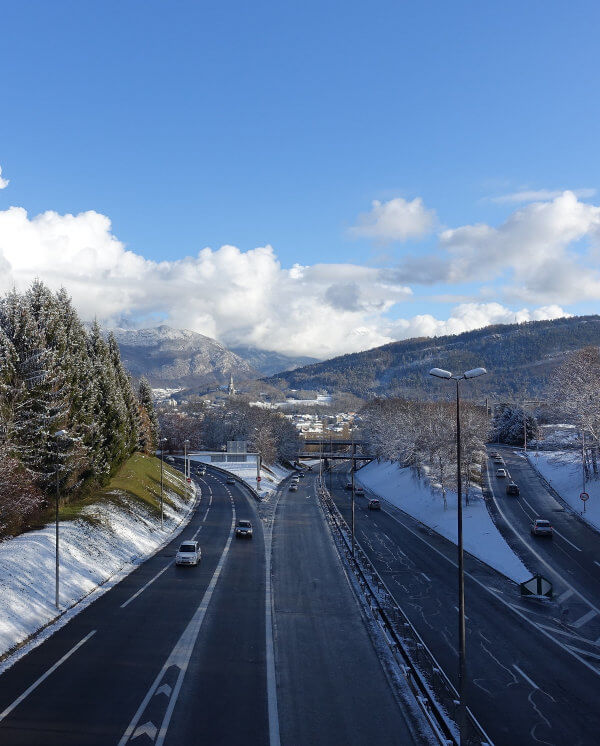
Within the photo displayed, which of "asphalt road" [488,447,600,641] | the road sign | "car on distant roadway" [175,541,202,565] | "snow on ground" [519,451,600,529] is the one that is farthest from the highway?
"snow on ground" [519,451,600,529]

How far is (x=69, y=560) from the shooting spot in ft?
107

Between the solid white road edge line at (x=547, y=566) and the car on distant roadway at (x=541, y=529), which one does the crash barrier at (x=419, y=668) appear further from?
the car on distant roadway at (x=541, y=529)

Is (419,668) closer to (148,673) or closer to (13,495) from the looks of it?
(148,673)

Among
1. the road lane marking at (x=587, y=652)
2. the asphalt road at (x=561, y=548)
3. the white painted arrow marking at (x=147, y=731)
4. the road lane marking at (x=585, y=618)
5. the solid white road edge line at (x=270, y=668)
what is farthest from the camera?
the asphalt road at (x=561, y=548)

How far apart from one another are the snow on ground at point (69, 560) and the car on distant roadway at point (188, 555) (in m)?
3.22

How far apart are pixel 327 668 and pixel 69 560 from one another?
63.4 ft

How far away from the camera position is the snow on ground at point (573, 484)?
52200 millimetres

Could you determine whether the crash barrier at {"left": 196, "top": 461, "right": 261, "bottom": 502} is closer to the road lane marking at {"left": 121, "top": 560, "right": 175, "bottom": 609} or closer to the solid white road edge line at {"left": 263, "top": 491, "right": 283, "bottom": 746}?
the road lane marking at {"left": 121, "top": 560, "right": 175, "bottom": 609}

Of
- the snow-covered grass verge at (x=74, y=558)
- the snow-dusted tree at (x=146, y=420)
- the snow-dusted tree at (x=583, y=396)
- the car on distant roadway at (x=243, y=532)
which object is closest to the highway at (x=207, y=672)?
the snow-covered grass verge at (x=74, y=558)

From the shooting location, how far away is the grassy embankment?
139ft

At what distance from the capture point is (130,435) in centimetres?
6569

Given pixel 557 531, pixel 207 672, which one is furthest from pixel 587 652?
pixel 557 531

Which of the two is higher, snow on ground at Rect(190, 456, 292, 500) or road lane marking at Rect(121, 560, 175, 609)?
road lane marking at Rect(121, 560, 175, 609)

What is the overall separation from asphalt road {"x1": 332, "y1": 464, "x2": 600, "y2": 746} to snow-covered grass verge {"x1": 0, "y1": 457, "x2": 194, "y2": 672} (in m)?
17.2
